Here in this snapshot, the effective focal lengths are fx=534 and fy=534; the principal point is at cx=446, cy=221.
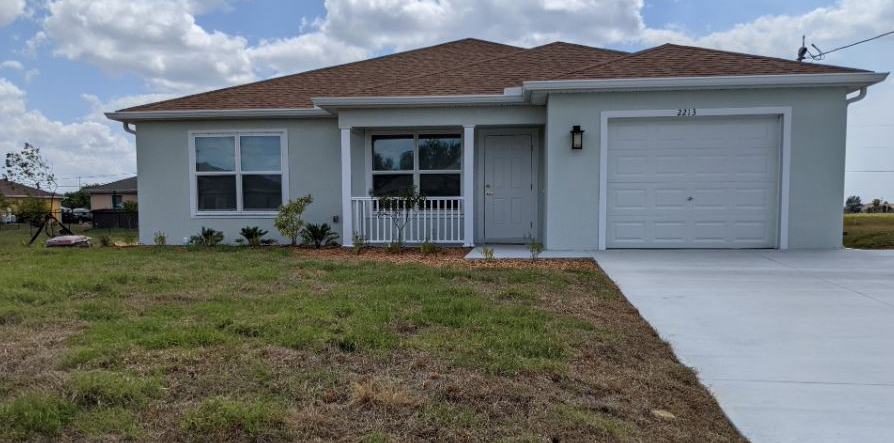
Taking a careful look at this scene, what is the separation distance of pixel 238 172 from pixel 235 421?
863 cm

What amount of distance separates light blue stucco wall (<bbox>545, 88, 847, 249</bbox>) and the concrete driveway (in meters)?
0.93

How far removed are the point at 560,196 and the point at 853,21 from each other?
49.0ft

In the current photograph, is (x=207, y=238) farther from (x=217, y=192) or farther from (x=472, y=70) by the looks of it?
(x=472, y=70)

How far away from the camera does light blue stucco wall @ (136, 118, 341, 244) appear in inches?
399

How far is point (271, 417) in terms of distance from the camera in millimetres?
2430

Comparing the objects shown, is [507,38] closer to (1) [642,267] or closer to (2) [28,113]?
(1) [642,267]

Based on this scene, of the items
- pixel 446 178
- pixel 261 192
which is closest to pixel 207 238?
pixel 261 192

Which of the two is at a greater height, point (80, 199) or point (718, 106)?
point (718, 106)

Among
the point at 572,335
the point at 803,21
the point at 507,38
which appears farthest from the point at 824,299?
the point at 803,21

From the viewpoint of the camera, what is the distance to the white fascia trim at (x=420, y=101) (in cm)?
887

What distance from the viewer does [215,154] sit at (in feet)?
33.9

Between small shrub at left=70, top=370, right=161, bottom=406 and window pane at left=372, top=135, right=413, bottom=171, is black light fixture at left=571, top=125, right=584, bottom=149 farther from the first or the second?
small shrub at left=70, top=370, right=161, bottom=406

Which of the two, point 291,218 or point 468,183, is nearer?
point 468,183

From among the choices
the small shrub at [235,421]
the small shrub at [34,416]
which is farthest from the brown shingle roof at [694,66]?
the small shrub at [34,416]
